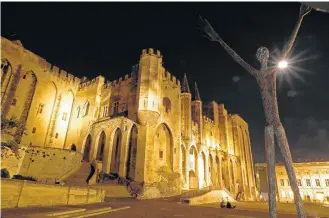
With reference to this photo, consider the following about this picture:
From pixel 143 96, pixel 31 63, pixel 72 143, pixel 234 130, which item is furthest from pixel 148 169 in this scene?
pixel 234 130

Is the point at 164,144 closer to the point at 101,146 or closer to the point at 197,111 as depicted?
the point at 101,146

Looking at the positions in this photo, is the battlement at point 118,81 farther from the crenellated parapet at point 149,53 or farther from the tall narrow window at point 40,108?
the tall narrow window at point 40,108

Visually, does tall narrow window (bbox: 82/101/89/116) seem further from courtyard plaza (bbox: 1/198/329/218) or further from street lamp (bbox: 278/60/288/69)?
street lamp (bbox: 278/60/288/69)

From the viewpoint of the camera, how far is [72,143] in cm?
2959

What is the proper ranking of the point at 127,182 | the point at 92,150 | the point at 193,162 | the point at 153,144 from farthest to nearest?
the point at 193,162 → the point at 92,150 → the point at 153,144 → the point at 127,182

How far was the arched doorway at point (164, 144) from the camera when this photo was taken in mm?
25203

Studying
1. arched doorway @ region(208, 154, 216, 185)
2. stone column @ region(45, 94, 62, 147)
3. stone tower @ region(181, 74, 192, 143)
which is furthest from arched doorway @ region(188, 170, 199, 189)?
stone column @ region(45, 94, 62, 147)

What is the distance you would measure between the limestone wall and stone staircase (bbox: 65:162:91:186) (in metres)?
0.64

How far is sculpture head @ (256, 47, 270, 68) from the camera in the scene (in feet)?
16.3

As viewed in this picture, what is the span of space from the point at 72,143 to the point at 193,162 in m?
20.1

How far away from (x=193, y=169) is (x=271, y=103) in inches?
1122

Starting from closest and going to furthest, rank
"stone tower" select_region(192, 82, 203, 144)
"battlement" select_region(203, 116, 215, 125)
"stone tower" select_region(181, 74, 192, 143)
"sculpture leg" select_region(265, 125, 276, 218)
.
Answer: "sculpture leg" select_region(265, 125, 276, 218)
"stone tower" select_region(181, 74, 192, 143)
"stone tower" select_region(192, 82, 203, 144)
"battlement" select_region(203, 116, 215, 125)

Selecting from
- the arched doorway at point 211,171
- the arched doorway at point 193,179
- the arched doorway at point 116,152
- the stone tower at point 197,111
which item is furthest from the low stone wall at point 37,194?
the arched doorway at point 211,171

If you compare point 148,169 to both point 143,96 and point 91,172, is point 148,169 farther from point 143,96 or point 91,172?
point 143,96
